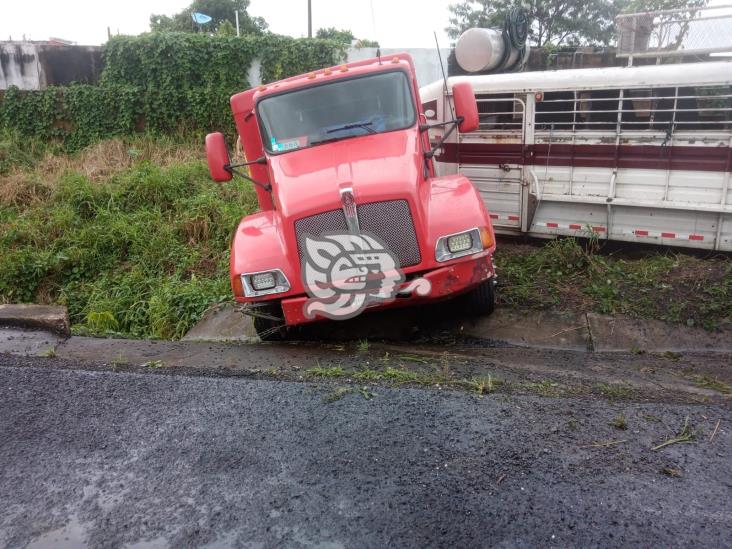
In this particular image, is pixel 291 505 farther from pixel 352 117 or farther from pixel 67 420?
pixel 352 117


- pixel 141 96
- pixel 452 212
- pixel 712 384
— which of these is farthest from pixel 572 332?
pixel 141 96

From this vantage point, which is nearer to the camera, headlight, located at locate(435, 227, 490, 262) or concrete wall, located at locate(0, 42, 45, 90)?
headlight, located at locate(435, 227, 490, 262)

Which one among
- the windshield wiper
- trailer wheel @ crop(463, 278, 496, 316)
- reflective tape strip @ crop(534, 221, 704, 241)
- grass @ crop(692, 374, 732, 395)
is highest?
the windshield wiper

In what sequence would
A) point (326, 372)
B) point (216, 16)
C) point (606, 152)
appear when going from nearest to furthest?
point (326, 372)
point (606, 152)
point (216, 16)

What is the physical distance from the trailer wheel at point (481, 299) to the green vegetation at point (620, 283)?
1.80ft

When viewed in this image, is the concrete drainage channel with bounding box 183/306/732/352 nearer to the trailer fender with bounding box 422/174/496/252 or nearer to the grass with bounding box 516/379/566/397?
the trailer fender with bounding box 422/174/496/252

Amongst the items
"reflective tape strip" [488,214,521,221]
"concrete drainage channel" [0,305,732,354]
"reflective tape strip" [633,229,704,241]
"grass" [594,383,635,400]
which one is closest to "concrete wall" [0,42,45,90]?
"concrete drainage channel" [0,305,732,354]

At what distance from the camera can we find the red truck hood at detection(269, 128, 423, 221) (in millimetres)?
4922

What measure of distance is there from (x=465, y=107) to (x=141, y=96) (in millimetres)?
10751

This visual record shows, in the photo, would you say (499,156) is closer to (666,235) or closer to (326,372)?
(666,235)

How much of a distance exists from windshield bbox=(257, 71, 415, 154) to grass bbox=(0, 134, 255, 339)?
8.61 feet

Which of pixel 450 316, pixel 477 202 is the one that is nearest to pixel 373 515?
pixel 477 202

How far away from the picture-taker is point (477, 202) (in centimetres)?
514

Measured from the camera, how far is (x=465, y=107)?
5621mm
